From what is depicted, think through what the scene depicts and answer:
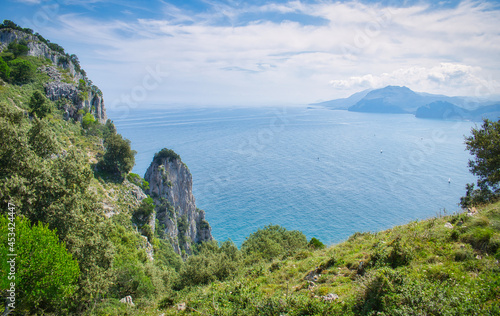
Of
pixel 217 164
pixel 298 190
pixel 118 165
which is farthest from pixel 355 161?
pixel 118 165

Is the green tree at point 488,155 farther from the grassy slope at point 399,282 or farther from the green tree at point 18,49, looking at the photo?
the green tree at point 18,49

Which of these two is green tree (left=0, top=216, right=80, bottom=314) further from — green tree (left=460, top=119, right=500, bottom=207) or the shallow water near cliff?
the shallow water near cliff

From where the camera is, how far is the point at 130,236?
120 ft

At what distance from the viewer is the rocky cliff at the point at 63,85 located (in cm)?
6066

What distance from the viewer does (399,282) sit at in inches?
Answer: 396

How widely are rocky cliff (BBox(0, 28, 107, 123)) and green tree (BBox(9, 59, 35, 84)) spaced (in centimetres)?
370

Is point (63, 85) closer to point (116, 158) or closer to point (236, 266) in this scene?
point (116, 158)

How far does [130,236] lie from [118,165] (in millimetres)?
22352

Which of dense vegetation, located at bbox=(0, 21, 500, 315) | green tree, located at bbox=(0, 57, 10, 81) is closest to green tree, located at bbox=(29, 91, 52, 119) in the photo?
→ green tree, located at bbox=(0, 57, 10, 81)

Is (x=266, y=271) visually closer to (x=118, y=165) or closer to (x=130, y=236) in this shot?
(x=130, y=236)

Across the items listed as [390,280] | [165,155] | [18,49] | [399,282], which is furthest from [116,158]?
[18,49]

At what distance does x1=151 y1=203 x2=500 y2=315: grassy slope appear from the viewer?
28.8 ft

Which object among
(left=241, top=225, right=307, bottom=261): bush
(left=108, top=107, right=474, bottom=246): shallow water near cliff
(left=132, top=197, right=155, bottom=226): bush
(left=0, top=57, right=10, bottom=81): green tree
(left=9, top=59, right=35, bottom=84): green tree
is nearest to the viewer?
(left=241, top=225, right=307, bottom=261): bush

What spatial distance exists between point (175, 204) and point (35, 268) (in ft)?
223
